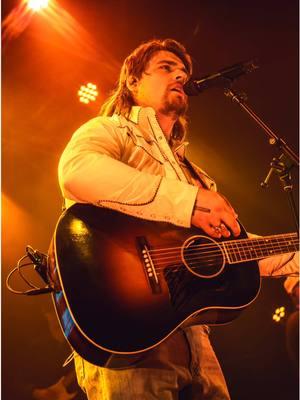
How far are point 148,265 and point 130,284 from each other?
9 centimetres

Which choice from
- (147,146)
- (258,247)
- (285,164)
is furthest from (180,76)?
(258,247)

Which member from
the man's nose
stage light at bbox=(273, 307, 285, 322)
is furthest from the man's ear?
stage light at bbox=(273, 307, 285, 322)

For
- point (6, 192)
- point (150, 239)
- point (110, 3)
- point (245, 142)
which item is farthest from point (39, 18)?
point (150, 239)

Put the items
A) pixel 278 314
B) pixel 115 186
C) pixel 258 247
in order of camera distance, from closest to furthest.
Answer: pixel 115 186 → pixel 258 247 → pixel 278 314

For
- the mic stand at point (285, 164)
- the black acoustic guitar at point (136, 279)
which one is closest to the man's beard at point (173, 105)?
the mic stand at point (285, 164)

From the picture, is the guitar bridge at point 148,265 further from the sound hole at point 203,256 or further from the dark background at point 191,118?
the dark background at point 191,118

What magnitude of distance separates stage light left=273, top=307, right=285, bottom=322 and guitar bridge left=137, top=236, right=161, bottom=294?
6.19 ft

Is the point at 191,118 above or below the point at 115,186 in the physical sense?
above

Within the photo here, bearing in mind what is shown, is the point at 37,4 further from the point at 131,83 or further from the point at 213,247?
the point at 213,247

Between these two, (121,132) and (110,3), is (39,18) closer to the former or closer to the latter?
(110,3)

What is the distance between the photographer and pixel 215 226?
4.25 ft

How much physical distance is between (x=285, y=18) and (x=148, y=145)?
74.6 inches

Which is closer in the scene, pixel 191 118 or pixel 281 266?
pixel 281 266

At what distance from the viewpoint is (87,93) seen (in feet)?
9.50
